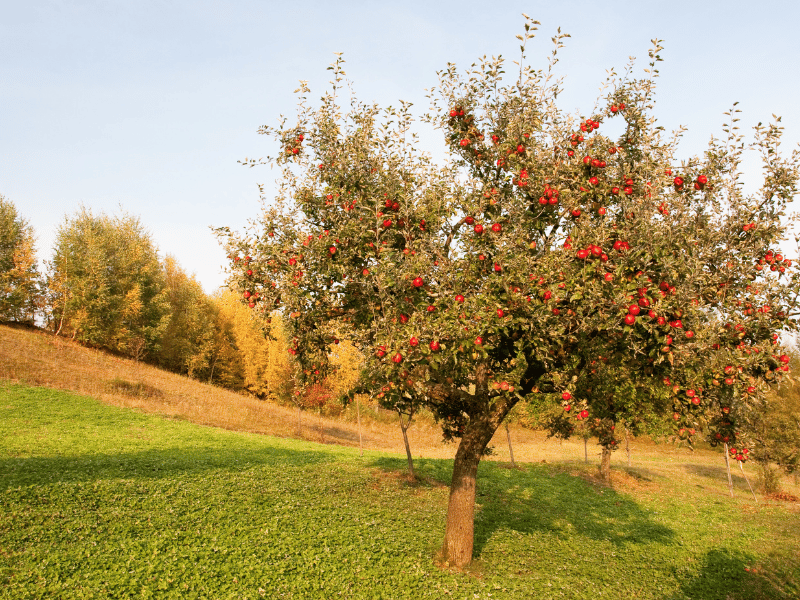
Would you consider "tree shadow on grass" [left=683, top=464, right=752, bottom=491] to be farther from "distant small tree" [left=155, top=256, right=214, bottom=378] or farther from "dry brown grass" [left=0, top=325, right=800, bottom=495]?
"distant small tree" [left=155, top=256, right=214, bottom=378]

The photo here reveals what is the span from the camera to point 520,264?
8.28 metres

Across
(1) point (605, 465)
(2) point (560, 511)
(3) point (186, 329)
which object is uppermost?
(3) point (186, 329)

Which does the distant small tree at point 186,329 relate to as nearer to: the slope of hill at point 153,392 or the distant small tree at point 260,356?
the distant small tree at point 260,356

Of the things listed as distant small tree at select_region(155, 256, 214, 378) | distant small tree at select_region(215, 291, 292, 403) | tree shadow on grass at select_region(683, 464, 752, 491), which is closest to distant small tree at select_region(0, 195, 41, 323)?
distant small tree at select_region(155, 256, 214, 378)

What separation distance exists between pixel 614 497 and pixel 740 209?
19100 millimetres

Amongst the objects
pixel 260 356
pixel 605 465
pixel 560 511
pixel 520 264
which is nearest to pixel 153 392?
pixel 260 356

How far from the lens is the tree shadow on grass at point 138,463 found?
13.0 meters

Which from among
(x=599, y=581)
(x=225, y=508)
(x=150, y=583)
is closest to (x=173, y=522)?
(x=225, y=508)

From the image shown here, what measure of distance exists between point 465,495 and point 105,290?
45564mm

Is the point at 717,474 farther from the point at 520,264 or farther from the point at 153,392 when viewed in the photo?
the point at 153,392

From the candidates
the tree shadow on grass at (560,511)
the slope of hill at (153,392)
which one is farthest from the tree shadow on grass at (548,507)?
the slope of hill at (153,392)

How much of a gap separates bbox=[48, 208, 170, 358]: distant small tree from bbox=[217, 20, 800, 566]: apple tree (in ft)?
141

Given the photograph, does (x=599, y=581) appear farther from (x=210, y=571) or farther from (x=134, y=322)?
(x=134, y=322)

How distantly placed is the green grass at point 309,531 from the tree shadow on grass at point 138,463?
87mm
